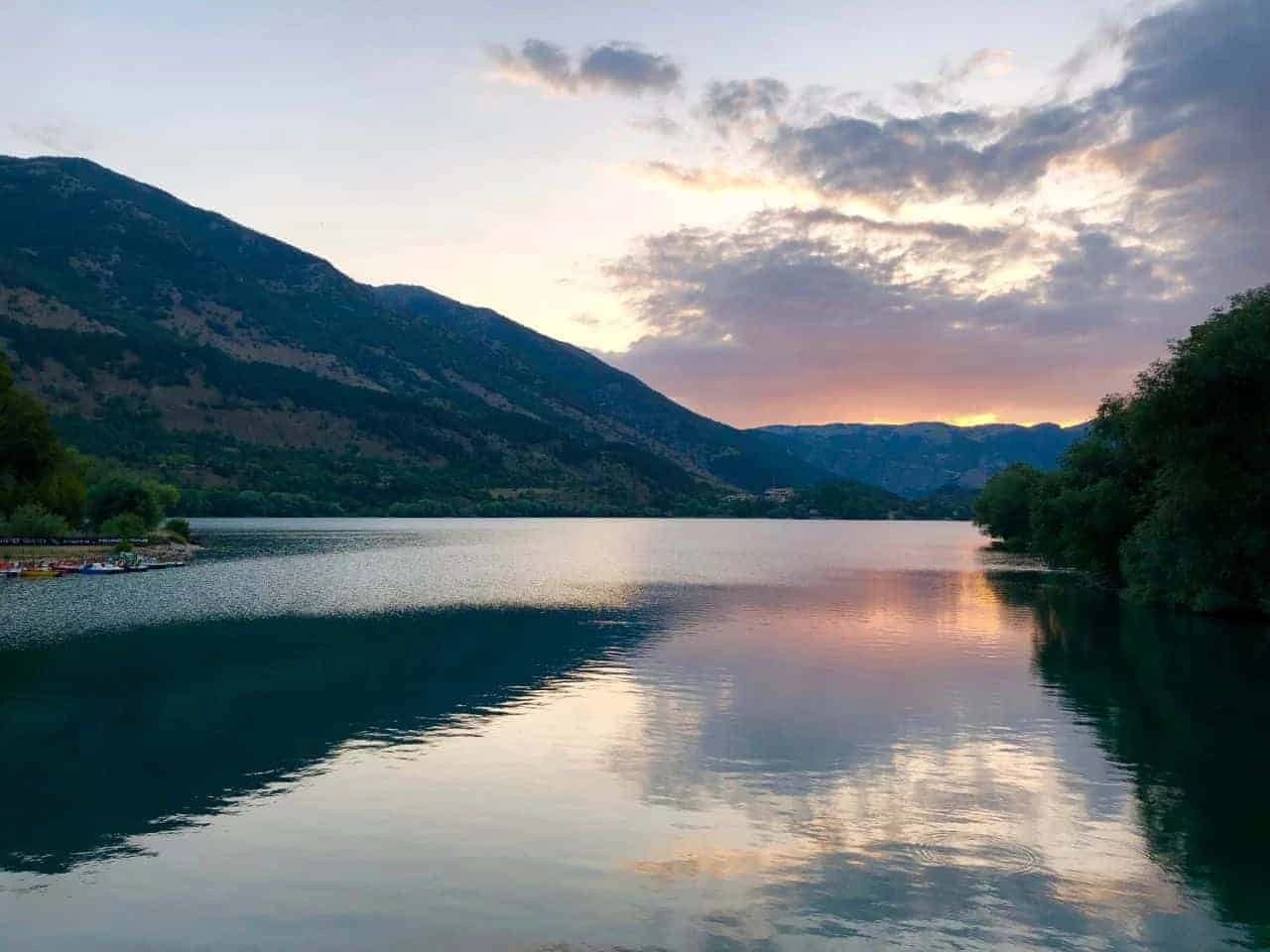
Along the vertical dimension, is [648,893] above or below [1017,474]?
below

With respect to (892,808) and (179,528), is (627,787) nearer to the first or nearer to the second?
(892,808)

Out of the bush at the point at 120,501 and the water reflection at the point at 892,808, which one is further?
the bush at the point at 120,501

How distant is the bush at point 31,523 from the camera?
126 metres

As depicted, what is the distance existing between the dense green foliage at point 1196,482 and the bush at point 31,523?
125m

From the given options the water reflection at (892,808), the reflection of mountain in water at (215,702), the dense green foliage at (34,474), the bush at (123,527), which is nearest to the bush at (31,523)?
the dense green foliage at (34,474)

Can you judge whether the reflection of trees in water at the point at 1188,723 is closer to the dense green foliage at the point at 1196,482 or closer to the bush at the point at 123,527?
the dense green foliage at the point at 1196,482

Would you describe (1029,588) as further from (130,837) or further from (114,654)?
(130,837)

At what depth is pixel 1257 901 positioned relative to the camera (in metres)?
20.8

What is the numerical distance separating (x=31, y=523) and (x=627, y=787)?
125 m

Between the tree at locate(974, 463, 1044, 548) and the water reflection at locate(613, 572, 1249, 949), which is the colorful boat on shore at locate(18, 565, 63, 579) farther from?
the tree at locate(974, 463, 1044, 548)

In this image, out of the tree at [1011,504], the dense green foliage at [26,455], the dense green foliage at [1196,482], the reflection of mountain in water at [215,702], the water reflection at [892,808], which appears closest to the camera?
the water reflection at [892,808]

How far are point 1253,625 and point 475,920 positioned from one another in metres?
70.8

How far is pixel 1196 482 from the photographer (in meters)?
55.3

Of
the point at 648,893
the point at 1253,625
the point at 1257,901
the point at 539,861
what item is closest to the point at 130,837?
the point at 539,861
